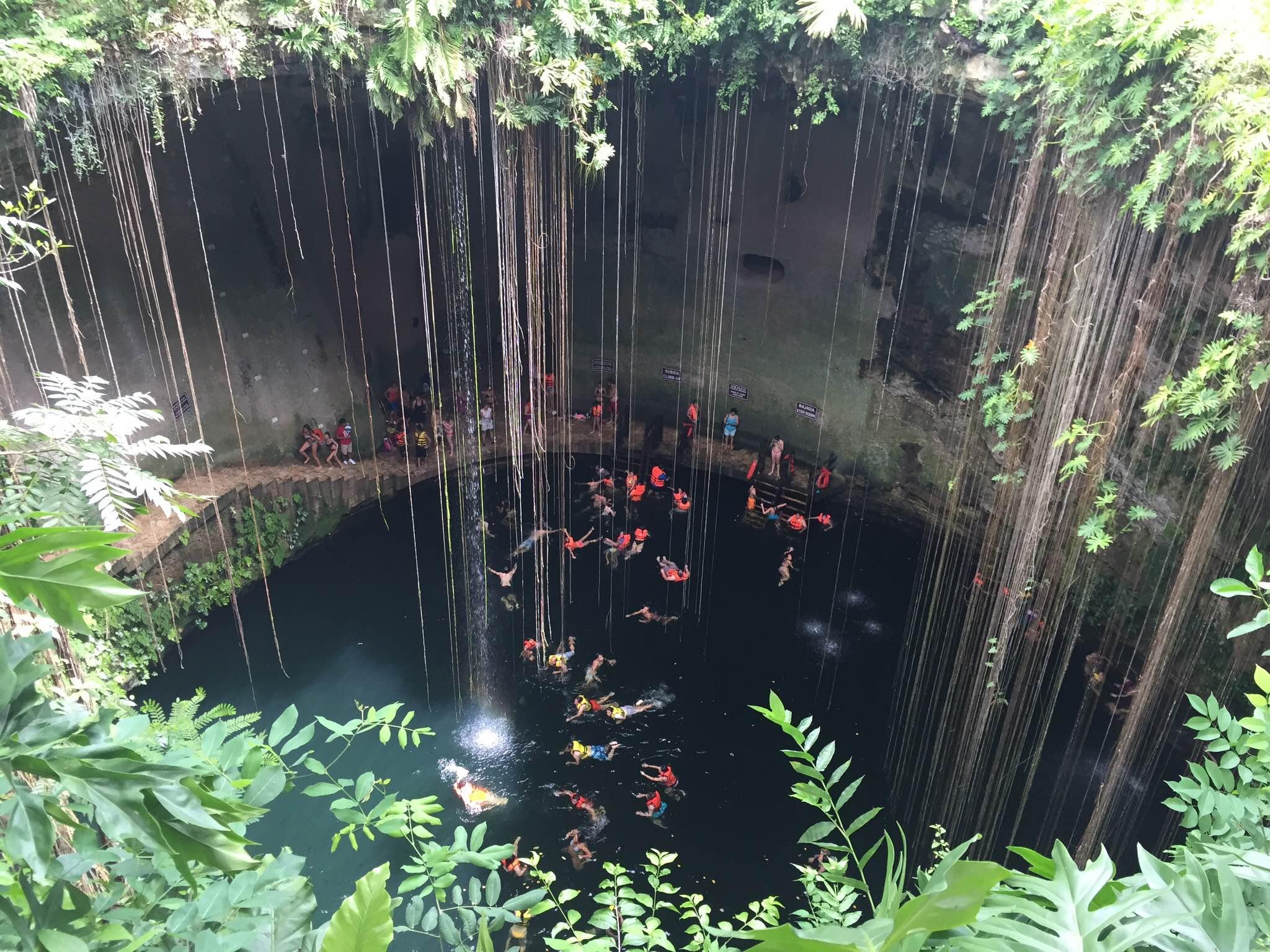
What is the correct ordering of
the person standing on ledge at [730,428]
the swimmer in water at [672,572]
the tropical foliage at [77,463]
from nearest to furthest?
the tropical foliage at [77,463] → the swimmer in water at [672,572] → the person standing on ledge at [730,428]

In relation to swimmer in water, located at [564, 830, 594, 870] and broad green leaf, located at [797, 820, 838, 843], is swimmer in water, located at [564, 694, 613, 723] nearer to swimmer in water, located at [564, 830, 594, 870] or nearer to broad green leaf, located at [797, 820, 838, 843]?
swimmer in water, located at [564, 830, 594, 870]

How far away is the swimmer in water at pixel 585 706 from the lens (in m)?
7.11

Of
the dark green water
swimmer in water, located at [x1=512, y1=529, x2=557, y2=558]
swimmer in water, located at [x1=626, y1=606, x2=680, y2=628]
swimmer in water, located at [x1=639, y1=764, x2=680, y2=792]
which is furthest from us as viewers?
swimmer in water, located at [x1=512, y1=529, x2=557, y2=558]

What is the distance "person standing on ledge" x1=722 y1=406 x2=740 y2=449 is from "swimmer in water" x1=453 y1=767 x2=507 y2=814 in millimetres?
5718

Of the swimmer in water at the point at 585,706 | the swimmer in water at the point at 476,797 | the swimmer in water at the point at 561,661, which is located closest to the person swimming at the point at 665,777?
the swimmer in water at the point at 585,706

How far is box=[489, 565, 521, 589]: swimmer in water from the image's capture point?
8.55m

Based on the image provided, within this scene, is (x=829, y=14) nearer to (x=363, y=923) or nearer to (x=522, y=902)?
(x=522, y=902)

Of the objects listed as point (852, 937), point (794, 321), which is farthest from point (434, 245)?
point (852, 937)

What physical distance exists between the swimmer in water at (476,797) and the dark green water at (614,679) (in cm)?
7

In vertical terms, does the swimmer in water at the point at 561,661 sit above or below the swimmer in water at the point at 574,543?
below

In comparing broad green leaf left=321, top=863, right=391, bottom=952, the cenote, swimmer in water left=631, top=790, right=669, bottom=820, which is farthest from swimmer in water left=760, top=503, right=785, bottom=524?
broad green leaf left=321, top=863, right=391, bottom=952

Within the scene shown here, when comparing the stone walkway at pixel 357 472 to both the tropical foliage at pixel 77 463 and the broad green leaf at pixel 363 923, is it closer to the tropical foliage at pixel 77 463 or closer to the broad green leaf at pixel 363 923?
the tropical foliage at pixel 77 463

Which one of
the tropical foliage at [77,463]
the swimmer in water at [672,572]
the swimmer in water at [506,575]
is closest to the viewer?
the tropical foliage at [77,463]

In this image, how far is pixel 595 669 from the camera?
7.53m
